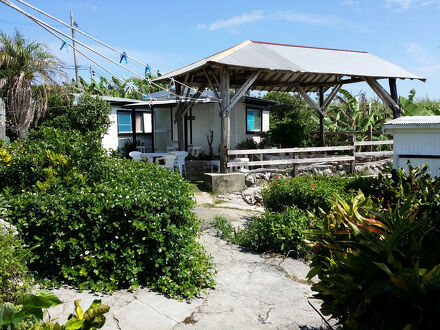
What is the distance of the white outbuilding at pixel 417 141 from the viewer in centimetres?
723

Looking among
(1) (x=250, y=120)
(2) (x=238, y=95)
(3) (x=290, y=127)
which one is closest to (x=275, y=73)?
(2) (x=238, y=95)

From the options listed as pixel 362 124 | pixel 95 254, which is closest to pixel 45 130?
pixel 95 254

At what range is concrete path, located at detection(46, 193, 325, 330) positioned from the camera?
13.0 ft

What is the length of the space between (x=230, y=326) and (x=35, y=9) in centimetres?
445

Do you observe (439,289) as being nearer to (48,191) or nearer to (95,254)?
(95,254)

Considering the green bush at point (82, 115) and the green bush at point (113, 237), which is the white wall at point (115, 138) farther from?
the green bush at point (113, 237)

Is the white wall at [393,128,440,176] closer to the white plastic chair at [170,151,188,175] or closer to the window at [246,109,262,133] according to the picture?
the white plastic chair at [170,151,188,175]

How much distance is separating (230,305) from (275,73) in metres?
12.6

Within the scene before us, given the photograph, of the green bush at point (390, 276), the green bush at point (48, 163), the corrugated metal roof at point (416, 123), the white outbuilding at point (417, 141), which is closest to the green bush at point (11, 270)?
the green bush at point (48, 163)

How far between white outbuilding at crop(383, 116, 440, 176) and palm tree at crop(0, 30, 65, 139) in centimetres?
1457

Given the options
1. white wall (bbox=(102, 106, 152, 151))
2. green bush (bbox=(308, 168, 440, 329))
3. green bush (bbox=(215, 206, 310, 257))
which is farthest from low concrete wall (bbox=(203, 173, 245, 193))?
white wall (bbox=(102, 106, 152, 151))

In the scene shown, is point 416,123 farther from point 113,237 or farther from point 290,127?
point 290,127

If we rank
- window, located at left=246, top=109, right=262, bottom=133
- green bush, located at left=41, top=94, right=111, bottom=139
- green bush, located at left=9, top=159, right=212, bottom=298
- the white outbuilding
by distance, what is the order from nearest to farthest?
green bush, located at left=9, top=159, right=212, bottom=298 → the white outbuilding → green bush, located at left=41, top=94, right=111, bottom=139 → window, located at left=246, top=109, right=262, bottom=133

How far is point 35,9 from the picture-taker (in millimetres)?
4945
